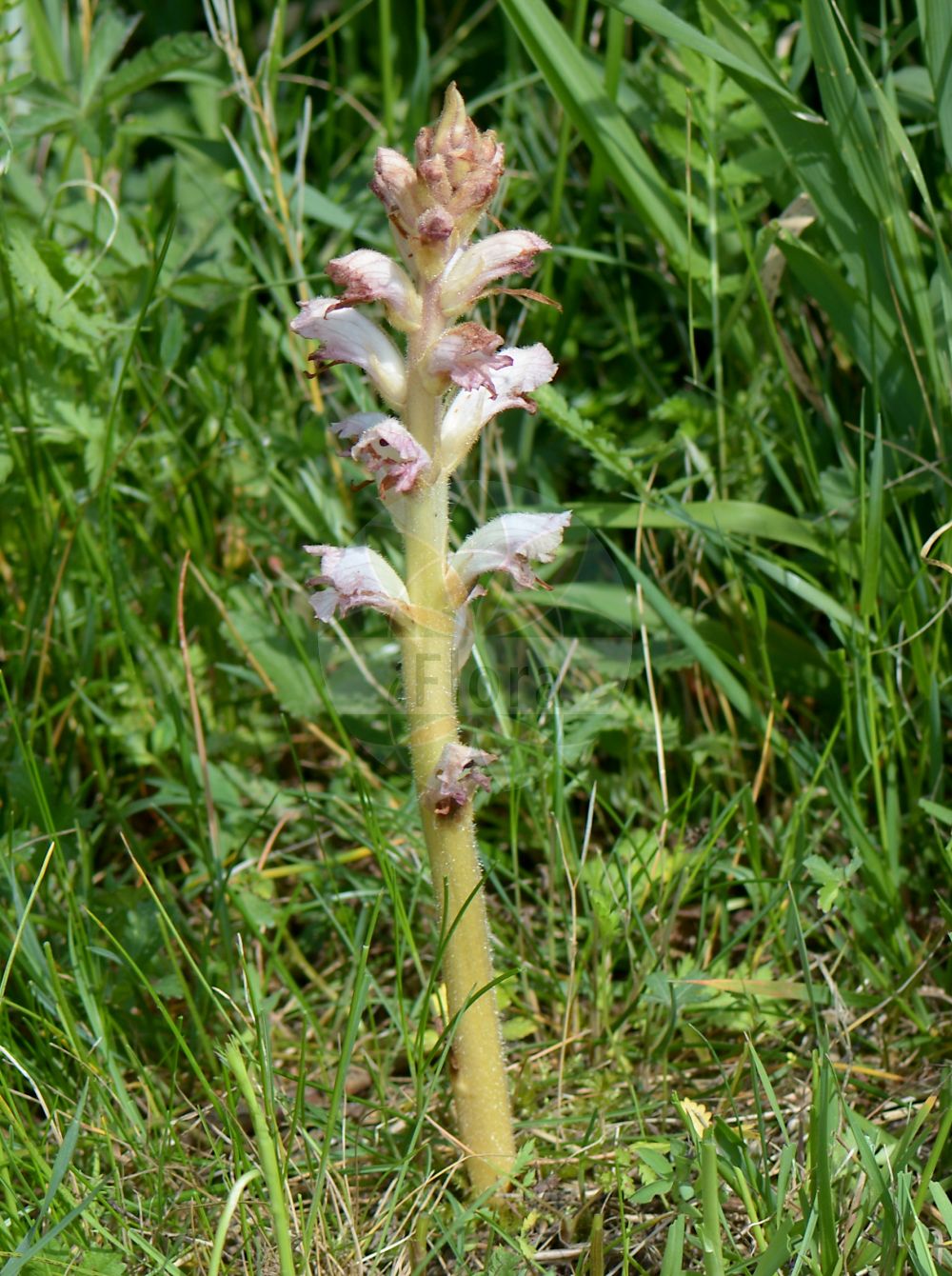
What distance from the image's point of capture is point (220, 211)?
133 inches

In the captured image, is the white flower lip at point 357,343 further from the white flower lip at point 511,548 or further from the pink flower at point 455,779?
the pink flower at point 455,779

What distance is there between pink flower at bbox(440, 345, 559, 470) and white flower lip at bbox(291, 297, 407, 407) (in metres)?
0.08

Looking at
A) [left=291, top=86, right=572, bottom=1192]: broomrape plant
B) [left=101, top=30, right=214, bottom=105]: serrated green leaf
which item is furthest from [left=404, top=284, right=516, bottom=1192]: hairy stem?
[left=101, top=30, right=214, bottom=105]: serrated green leaf

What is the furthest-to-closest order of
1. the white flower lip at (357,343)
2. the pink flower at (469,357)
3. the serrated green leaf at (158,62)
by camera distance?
the serrated green leaf at (158,62) < the white flower lip at (357,343) < the pink flower at (469,357)

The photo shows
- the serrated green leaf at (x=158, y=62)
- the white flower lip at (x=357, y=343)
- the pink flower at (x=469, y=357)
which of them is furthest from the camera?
the serrated green leaf at (x=158, y=62)

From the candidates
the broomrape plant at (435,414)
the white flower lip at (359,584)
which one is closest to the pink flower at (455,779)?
the broomrape plant at (435,414)

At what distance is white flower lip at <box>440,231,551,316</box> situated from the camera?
5.45 feet

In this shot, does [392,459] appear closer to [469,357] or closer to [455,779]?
[469,357]

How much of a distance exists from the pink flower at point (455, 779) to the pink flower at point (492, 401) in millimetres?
367

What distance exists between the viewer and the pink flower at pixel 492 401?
1.73m

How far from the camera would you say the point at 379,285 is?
5.33 ft

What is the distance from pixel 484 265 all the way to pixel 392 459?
265mm

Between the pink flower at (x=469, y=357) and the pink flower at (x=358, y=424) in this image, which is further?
the pink flower at (x=358, y=424)

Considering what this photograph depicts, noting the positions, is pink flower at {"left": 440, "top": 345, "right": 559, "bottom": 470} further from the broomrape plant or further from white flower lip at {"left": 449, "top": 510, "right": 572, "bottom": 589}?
white flower lip at {"left": 449, "top": 510, "right": 572, "bottom": 589}
